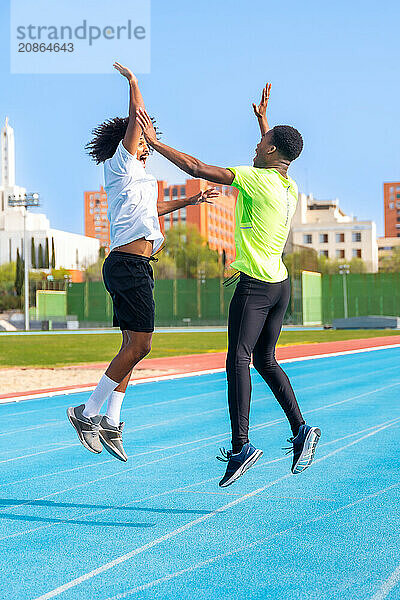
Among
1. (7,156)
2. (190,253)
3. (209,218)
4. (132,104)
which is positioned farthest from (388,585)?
(7,156)

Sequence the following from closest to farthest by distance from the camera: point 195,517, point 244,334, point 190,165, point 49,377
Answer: point 190,165 → point 195,517 → point 244,334 → point 49,377

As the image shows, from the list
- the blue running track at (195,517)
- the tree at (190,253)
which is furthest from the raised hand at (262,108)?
the tree at (190,253)

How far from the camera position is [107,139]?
17.3ft

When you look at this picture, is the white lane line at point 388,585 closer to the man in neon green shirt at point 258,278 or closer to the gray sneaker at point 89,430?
the man in neon green shirt at point 258,278

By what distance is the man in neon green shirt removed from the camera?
459cm

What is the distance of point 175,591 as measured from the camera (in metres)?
3.33

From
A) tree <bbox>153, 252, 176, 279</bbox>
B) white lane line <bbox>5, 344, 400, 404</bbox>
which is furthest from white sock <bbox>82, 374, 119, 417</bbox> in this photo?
tree <bbox>153, 252, 176, 279</bbox>

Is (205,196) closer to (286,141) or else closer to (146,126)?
(286,141)

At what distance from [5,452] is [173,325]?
61603 mm

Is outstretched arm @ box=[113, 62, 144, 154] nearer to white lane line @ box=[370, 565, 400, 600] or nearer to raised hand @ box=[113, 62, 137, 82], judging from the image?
raised hand @ box=[113, 62, 137, 82]

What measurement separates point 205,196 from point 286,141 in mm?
635

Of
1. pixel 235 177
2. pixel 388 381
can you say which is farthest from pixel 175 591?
pixel 388 381

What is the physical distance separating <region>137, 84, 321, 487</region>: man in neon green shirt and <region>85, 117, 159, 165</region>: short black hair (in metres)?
0.66

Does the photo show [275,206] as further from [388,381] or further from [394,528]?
[388,381]
